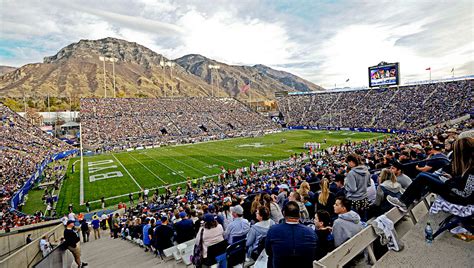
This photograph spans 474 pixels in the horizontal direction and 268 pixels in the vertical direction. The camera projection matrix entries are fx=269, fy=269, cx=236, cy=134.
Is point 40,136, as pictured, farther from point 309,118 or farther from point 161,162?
point 309,118

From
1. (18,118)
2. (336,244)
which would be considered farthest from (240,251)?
(18,118)

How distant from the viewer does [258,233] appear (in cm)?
402

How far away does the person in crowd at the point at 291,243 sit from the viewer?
2916 millimetres

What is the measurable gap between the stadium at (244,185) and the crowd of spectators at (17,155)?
0.74 ft

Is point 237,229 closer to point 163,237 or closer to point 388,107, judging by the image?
point 163,237

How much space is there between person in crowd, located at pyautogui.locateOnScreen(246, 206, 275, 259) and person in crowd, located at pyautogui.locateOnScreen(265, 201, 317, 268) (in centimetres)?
97

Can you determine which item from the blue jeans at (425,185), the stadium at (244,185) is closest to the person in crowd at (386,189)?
the stadium at (244,185)

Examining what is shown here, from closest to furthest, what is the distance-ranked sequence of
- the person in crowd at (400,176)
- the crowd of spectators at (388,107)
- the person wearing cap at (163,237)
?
1. the person in crowd at (400,176)
2. the person wearing cap at (163,237)
3. the crowd of spectators at (388,107)

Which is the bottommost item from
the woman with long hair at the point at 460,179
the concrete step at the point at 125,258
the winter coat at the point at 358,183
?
the concrete step at the point at 125,258

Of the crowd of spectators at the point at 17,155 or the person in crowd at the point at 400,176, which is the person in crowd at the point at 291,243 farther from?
the crowd of spectators at the point at 17,155

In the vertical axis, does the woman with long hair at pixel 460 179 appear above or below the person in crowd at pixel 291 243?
above

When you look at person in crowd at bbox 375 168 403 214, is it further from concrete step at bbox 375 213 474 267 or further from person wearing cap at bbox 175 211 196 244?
person wearing cap at bbox 175 211 196 244

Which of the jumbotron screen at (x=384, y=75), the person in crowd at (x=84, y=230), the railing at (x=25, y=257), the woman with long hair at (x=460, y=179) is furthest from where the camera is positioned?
the jumbotron screen at (x=384, y=75)

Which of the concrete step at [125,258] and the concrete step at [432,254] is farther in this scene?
the concrete step at [125,258]
